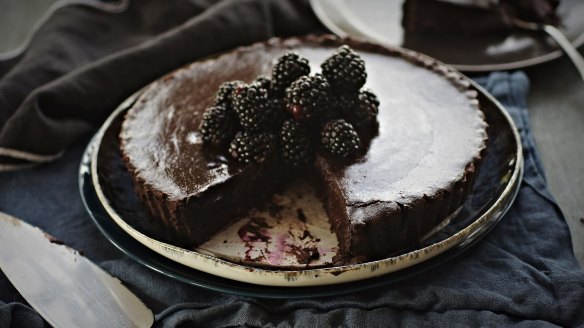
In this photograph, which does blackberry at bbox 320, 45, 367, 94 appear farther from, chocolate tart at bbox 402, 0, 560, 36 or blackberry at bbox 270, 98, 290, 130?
chocolate tart at bbox 402, 0, 560, 36

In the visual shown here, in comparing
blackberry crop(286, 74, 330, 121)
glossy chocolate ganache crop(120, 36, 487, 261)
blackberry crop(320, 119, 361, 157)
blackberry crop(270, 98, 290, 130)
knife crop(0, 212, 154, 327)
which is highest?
blackberry crop(286, 74, 330, 121)

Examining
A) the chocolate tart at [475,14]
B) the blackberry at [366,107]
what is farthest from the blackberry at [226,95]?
the chocolate tart at [475,14]

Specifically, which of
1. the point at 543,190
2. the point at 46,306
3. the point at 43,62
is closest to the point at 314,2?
the point at 43,62

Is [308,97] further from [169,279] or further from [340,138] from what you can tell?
[169,279]

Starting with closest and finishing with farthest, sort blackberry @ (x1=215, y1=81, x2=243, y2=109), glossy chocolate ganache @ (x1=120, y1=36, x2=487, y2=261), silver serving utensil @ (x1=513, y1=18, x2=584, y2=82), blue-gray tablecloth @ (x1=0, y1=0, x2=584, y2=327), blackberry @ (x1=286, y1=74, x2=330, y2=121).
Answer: blue-gray tablecloth @ (x1=0, y1=0, x2=584, y2=327), glossy chocolate ganache @ (x1=120, y1=36, x2=487, y2=261), blackberry @ (x1=286, y1=74, x2=330, y2=121), blackberry @ (x1=215, y1=81, x2=243, y2=109), silver serving utensil @ (x1=513, y1=18, x2=584, y2=82)

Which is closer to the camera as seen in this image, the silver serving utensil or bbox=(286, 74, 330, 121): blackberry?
bbox=(286, 74, 330, 121): blackberry

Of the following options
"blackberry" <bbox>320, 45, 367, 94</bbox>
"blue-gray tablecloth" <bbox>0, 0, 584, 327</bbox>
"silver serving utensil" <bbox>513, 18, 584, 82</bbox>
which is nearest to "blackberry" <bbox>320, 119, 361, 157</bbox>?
"blackberry" <bbox>320, 45, 367, 94</bbox>
